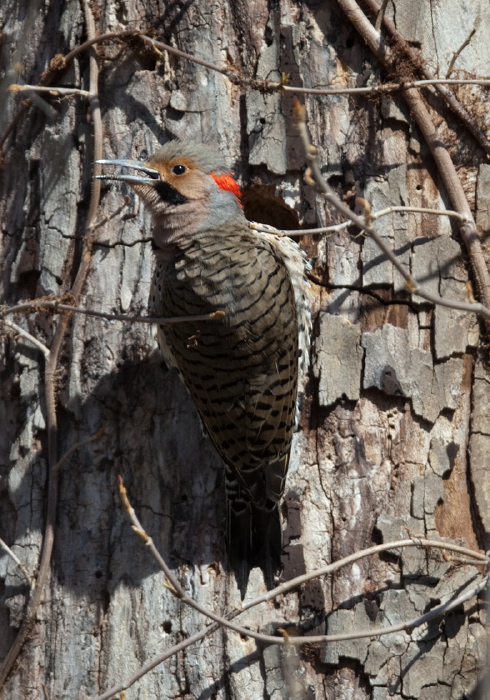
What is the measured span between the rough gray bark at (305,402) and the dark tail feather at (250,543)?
5 centimetres

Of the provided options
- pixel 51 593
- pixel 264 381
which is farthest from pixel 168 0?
pixel 51 593

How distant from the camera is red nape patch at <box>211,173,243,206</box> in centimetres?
385

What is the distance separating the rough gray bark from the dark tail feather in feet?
0.16

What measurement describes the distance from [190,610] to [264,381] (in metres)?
0.89

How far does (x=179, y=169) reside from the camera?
3875 millimetres

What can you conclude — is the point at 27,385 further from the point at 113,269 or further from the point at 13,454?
the point at 113,269

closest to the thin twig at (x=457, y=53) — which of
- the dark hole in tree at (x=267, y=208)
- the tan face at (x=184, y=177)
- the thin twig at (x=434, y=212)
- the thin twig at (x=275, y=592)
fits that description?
the thin twig at (x=434, y=212)

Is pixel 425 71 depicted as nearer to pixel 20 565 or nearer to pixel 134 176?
pixel 134 176

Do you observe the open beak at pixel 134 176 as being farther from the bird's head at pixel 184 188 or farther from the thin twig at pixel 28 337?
the thin twig at pixel 28 337

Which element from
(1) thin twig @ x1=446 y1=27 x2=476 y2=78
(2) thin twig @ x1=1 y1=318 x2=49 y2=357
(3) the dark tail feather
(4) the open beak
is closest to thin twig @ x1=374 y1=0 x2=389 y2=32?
(1) thin twig @ x1=446 y1=27 x2=476 y2=78

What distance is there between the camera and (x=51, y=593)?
3.53 m

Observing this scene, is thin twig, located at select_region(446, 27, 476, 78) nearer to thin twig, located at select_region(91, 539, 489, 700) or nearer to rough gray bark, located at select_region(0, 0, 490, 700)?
rough gray bark, located at select_region(0, 0, 490, 700)

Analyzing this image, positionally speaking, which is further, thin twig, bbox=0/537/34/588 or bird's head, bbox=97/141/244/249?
bird's head, bbox=97/141/244/249

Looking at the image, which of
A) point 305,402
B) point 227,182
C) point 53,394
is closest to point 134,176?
point 227,182
